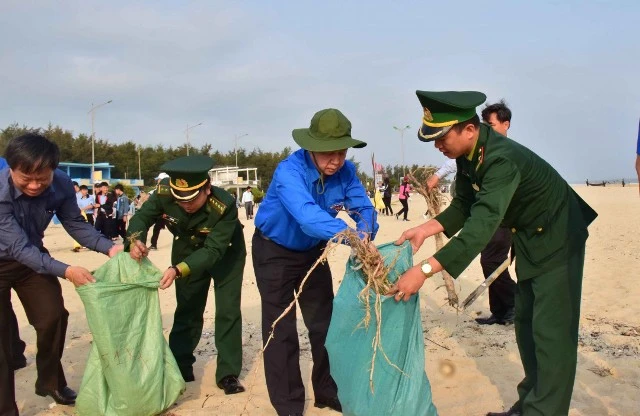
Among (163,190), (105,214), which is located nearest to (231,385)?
(163,190)

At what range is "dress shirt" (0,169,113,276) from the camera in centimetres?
358

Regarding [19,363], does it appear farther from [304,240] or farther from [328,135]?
[328,135]

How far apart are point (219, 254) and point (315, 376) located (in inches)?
40.2

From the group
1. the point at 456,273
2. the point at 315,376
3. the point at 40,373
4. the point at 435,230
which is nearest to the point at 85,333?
the point at 40,373

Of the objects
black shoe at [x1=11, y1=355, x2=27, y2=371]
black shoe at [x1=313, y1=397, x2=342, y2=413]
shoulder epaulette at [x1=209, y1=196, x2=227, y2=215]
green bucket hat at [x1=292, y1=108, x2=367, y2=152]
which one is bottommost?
black shoe at [x1=11, y1=355, x2=27, y2=371]

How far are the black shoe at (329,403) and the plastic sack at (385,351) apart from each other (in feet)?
2.41

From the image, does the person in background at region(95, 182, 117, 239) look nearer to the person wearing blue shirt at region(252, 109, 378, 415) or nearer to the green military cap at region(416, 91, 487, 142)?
the person wearing blue shirt at region(252, 109, 378, 415)

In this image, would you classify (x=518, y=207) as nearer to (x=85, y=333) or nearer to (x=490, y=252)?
(x=490, y=252)

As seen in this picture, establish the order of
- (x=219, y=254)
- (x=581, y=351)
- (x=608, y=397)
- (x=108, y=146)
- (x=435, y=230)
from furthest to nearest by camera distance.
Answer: (x=108, y=146) < (x=581, y=351) < (x=219, y=254) < (x=608, y=397) < (x=435, y=230)

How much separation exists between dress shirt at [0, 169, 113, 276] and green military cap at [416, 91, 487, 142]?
225 centimetres

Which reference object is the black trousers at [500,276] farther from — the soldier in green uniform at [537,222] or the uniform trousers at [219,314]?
the soldier in green uniform at [537,222]

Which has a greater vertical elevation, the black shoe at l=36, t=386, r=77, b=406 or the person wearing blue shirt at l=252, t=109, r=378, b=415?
the person wearing blue shirt at l=252, t=109, r=378, b=415

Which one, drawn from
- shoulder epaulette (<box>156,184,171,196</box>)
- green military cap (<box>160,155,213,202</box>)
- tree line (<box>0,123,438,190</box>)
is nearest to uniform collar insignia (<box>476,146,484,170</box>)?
green military cap (<box>160,155,213,202</box>)

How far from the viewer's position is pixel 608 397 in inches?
151
